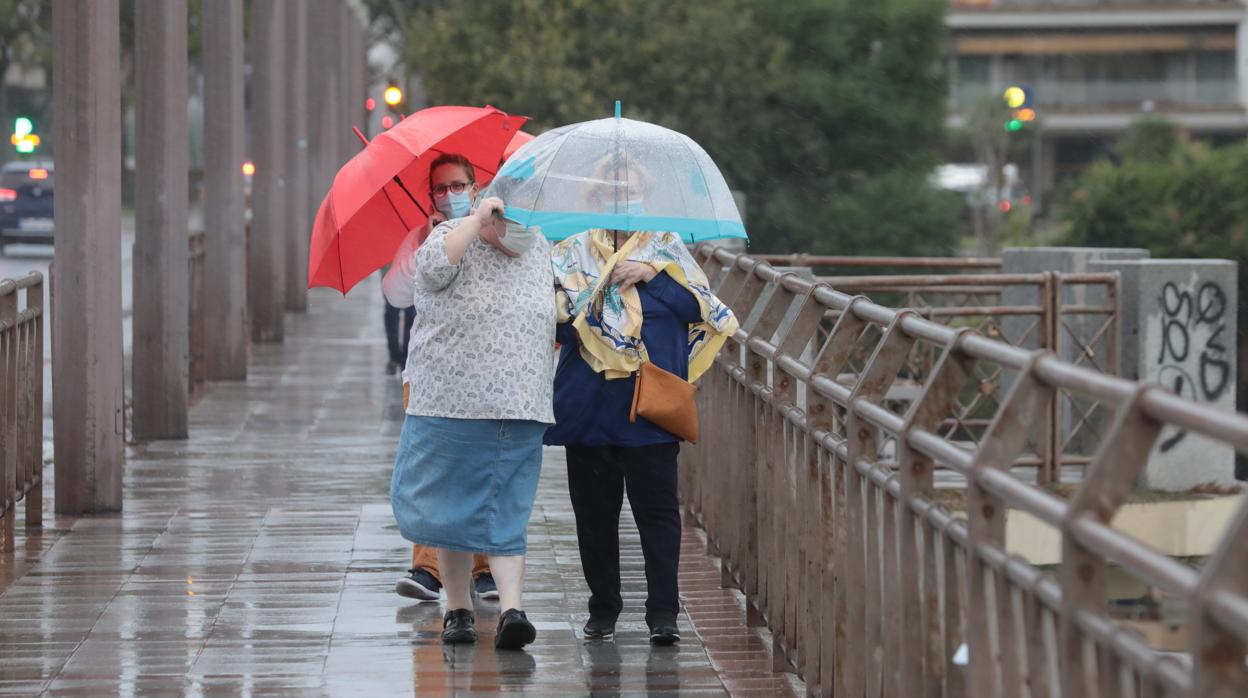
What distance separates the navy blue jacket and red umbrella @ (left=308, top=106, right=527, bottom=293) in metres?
0.77

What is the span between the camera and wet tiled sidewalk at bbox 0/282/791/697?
243 inches

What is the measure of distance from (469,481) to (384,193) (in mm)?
1102

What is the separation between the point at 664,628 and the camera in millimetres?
6617

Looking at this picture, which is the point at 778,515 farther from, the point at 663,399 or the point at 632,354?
the point at 632,354

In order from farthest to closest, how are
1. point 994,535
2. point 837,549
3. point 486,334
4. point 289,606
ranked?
point 289,606 < point 486,334 < point 837,549 < point 994,535

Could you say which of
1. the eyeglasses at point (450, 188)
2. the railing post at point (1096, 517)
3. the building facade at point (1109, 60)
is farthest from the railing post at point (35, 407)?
the building facade at point (1109, 60)

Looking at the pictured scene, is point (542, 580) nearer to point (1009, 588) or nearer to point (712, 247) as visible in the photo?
point (712, 247)

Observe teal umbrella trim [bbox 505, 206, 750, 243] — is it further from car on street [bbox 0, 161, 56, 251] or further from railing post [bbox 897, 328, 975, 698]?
car on street [bbox 0, 161, 56, 251]

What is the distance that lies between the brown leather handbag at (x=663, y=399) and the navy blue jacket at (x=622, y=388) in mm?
50

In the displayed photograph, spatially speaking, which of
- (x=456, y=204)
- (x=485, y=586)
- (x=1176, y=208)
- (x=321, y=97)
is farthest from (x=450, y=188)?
(x=1176, y=208)

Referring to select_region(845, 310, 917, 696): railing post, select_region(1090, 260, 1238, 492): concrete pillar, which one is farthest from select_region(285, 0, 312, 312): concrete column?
select_region(845, 310, 917, 696): railing post

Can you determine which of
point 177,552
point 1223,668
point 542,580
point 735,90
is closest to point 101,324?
point 177,552

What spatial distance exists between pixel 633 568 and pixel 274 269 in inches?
467

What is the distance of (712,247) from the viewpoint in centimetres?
999
